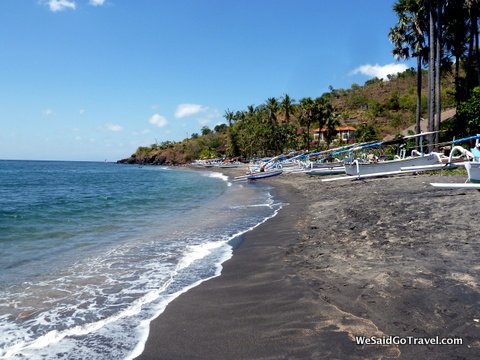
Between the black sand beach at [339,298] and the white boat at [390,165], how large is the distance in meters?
12.3

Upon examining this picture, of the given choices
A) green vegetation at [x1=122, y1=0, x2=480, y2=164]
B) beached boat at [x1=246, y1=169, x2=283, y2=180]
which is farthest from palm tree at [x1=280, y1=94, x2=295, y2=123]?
beached boat at [x1=246, y1=169, x2=283, y2=180]

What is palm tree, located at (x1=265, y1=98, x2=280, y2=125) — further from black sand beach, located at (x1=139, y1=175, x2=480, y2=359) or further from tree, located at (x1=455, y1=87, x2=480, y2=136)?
black sand beach, located at (x1=139, y1=175, x2=480, y2=359)

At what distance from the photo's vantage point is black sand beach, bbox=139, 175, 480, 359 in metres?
4.26

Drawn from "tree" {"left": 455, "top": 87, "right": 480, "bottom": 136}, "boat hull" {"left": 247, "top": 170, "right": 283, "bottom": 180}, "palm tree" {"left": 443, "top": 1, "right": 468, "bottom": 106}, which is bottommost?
"boat hull" {"left": 247, "top": 170, "right": 283, "bottom": 180}

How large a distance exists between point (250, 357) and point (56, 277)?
5.77 m

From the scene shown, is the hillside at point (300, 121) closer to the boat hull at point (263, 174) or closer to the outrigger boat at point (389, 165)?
the boat hull at point (263, 174)

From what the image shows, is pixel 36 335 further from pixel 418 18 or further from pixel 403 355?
pixel 418 18

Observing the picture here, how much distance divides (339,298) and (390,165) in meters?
19.8

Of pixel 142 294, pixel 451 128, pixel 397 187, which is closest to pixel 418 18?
pixel 451 128

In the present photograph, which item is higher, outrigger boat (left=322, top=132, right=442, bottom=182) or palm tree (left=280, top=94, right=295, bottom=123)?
palm tree (left=280, top=94, right=295, bottom=123)

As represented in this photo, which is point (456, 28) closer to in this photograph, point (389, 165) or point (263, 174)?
point (389, 165)

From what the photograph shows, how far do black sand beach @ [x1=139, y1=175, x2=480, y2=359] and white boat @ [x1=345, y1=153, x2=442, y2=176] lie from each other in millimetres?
12345

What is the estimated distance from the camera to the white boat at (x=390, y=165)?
843 inches

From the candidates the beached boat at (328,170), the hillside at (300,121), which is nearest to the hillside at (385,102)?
the hillside at (300,121)
